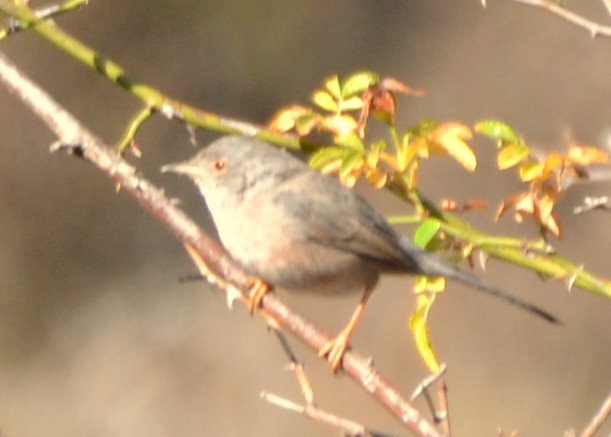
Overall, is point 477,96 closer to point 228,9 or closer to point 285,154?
point 228,9

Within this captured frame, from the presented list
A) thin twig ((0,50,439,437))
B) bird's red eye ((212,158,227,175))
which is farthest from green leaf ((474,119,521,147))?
bird's red eye ((212,158,227,175))

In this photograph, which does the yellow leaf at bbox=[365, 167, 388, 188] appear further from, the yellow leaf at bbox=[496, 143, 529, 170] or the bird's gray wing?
the bird's gray wing

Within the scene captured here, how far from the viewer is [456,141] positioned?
2479 millimetres

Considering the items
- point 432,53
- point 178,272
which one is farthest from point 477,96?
point 178,272

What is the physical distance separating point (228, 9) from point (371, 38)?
1.00 meters

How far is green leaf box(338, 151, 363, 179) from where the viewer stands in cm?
242

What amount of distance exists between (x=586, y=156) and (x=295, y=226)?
1.10 m

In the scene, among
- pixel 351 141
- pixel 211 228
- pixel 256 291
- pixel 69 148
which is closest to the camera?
pixel 69 148

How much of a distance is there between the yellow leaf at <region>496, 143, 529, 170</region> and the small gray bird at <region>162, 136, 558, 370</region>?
721 millimetres

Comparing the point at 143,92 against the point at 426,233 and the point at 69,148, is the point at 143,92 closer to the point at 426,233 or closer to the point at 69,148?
the point at 69,148

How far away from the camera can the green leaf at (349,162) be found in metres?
2.42

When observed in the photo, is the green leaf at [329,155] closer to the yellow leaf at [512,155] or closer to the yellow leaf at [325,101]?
the yellow leaf at [325,101]

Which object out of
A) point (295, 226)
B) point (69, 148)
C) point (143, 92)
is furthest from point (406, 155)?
point (295, 226)

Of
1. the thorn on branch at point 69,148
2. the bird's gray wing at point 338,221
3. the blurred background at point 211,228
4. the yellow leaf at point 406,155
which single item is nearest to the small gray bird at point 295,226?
the bird's gray wing at point 338,221
